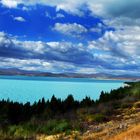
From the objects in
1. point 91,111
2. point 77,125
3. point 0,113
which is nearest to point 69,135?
point 77,125

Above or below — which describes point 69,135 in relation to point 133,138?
below

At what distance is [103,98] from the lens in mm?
61438

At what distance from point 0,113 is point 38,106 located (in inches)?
341

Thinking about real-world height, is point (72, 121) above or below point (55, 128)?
above

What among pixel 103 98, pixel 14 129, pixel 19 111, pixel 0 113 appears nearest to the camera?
pixel 14 129

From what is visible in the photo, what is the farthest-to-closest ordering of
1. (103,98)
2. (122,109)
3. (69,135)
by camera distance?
1. (103,98)
2. (122,109)
3. (69,135)

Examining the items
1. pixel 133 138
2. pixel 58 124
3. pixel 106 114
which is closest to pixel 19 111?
pixel 106 114

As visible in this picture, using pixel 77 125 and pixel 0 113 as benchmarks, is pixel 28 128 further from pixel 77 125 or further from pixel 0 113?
pixel 0 113

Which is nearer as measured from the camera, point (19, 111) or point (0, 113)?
point (0, 113)

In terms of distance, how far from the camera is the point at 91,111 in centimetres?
3866

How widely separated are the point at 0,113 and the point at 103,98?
20386 millimetres

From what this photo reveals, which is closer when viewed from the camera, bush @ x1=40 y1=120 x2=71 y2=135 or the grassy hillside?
the grassy hillside

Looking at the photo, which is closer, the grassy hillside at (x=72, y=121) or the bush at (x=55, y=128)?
the grassy hillside at (x=72, y=121)

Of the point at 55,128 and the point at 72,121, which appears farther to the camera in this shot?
the point at 72,121
